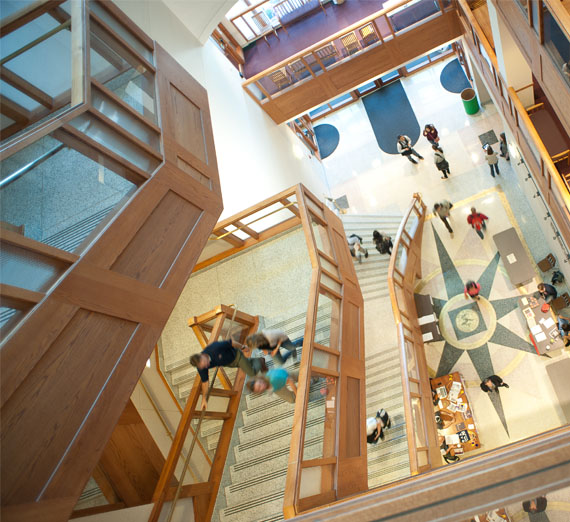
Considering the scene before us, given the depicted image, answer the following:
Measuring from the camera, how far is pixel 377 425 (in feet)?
22.9

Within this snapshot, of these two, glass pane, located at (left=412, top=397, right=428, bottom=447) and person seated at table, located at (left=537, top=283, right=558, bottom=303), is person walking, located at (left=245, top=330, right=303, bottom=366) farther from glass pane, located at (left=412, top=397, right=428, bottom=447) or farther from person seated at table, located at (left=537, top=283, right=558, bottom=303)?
person seated at table, located at (left=537, top=283, right=558, bottom=303)

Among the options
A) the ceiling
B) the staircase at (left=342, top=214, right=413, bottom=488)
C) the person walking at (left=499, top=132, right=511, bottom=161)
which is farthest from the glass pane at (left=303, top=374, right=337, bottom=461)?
the person walking at (left=499, top=132, right=511, bottom=161)

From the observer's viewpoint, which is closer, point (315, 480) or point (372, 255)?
point (315, 480)

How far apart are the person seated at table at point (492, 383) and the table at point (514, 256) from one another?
208cm

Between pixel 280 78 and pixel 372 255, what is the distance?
599cm

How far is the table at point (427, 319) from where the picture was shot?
9430 millimetres

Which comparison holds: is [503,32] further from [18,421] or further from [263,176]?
[18,421]

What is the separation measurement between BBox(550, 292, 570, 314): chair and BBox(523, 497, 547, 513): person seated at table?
867cm

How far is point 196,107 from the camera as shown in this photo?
6.14m

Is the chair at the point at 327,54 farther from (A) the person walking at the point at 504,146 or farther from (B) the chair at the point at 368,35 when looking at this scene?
(A) the person walking at the point at 504,146

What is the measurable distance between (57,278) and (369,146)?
13562 mm

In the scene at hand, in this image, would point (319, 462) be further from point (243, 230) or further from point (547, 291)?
point (547, 291)

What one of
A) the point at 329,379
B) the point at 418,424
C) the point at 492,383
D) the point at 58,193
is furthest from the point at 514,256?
the point at 58,193

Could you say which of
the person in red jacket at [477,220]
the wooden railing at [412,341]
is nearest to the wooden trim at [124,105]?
the wooden railing at [412,341]
